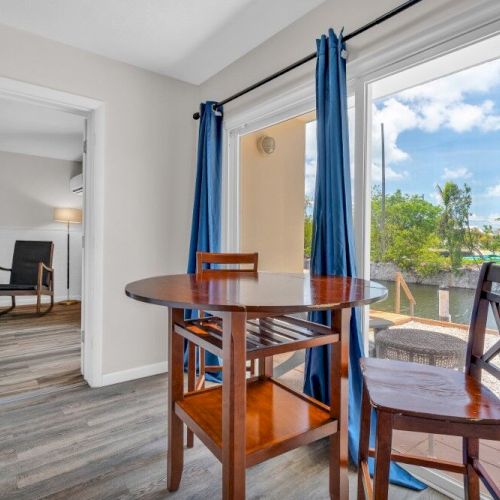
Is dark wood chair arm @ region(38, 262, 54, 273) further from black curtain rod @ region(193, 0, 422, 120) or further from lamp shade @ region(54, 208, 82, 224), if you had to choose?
black curtain rod @ region(193, 0, 422, 120)

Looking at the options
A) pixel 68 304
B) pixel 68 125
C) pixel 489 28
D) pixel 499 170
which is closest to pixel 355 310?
pixel 499 170

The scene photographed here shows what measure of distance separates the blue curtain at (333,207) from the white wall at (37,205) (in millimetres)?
5130

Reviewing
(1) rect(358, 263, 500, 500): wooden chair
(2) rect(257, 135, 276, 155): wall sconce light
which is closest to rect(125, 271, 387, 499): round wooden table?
(1) rect(358, 263, 500, 500): wooden chair

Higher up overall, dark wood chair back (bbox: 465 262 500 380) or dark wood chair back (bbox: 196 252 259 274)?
dark wood chair back (bbox: 196 252 259 274)

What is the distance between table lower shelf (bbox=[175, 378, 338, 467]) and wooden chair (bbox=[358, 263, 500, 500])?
18cm

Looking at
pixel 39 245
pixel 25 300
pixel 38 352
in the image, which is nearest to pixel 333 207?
pixel 38 352

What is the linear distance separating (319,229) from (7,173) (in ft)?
17.5

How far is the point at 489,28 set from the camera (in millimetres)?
1349

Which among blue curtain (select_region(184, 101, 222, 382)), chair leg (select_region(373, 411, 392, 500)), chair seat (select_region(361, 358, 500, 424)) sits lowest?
chair leg (select_region(373, 411, 392, 500))

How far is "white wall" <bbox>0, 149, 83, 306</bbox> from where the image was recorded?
5.22 metres

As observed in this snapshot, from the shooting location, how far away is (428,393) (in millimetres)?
1004

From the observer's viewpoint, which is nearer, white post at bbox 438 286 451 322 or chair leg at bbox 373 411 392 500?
chair leg at bbox 373 411 392 500

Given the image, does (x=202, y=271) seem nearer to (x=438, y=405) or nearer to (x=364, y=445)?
(x=364, y=445)

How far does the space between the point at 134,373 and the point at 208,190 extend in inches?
58.3
